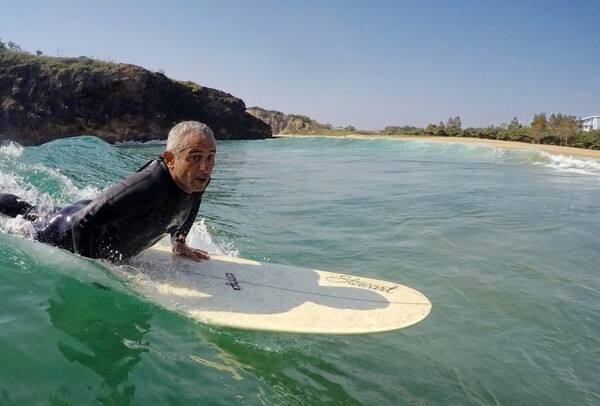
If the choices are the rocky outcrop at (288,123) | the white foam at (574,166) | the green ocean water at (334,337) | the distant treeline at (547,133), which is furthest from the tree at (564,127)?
the green ocean water at (334,337)

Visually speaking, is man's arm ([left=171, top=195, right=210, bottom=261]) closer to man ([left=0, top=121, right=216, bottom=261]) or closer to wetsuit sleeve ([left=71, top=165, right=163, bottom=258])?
man ([left=0, top=121, right=216, bottom=261])

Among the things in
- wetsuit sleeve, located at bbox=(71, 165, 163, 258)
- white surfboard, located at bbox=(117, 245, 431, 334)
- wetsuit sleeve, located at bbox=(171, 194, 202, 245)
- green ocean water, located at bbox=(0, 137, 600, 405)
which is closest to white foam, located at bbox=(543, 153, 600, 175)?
green ocean water, located at bbox=(0, 137, 600, 405)

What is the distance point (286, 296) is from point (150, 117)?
56440 mm

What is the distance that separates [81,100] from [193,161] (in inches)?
2196

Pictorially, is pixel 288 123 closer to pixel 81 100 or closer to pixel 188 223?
pixel 81 100

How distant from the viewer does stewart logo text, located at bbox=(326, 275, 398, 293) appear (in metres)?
3.75

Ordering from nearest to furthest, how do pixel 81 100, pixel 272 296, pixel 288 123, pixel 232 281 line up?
pixel 272 296, pixel 232 281, pixel 81 100, pixel 288 123

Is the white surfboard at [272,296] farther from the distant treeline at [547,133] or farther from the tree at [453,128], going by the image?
the tree at [453,128]

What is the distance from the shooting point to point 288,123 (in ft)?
340

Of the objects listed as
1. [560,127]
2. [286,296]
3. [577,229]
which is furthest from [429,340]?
[560,127]

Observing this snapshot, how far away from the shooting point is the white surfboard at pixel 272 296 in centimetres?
319

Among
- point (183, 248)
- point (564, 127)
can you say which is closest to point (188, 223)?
point (183, 248)

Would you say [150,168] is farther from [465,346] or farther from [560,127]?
[560,127]

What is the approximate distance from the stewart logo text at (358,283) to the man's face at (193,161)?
136 centimetres
